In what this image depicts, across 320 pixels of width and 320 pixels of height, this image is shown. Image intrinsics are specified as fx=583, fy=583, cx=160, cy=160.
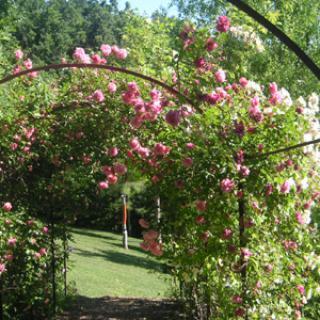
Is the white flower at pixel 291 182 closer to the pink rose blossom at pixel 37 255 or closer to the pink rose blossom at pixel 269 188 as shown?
the pink rose blossom at pixel 269 188

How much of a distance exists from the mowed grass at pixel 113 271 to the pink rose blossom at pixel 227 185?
365cm

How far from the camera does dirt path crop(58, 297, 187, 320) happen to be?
22.2 ft

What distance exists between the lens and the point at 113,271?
1121cm

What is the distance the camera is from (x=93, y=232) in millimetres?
17516

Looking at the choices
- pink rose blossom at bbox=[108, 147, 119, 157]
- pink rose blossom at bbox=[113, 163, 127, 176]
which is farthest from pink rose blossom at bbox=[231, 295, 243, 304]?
pink rose blossom at bbox=[108, 147, 119, 157]

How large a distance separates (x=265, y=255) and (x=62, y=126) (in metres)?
2.50

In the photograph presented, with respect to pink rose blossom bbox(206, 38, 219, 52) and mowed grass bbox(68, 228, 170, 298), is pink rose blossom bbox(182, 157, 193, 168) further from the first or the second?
mowed grass bbox(68, 228, 170, 298)

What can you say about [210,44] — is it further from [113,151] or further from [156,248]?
[113,151]

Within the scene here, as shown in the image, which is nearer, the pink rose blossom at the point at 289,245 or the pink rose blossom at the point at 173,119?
the pink rose blossom at the point at 173,119

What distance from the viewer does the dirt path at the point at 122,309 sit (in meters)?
6.77

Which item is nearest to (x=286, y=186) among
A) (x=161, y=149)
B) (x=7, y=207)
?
(x=161, y=149)

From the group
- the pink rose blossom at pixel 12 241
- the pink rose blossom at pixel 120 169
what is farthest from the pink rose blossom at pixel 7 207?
the pink rose blossom at pixel 120 169

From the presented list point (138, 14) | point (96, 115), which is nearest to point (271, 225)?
point (96, 115)

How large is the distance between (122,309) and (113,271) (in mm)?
3776
